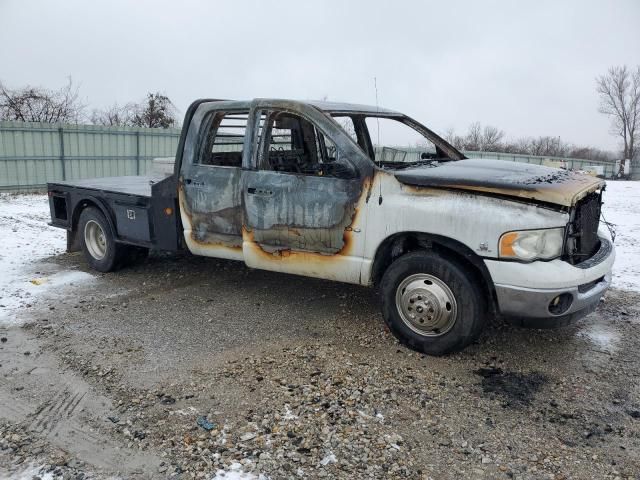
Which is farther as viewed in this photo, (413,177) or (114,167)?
(114,167)

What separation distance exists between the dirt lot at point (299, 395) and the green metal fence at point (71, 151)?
38.5 ft

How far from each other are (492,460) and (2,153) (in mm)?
15661

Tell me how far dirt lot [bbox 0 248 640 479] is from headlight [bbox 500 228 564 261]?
89 centimetres

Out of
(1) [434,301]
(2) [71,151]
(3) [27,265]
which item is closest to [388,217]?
(1) [434,301]

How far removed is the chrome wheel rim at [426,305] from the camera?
402 cm

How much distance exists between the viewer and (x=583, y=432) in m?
3.24

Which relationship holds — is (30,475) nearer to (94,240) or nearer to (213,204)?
(213,204)

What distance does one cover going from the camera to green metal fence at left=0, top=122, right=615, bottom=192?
15117 mm

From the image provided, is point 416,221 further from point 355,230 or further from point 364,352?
point 364,352

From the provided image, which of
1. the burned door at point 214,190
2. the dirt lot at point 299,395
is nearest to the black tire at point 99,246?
the dirt lot at point 299,395

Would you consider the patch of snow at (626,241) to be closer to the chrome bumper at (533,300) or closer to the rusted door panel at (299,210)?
the chrome bumper at (533,300)

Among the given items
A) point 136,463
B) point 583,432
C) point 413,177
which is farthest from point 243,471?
point 413,177

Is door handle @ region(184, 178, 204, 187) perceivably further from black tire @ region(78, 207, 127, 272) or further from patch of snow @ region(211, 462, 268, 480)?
patch of snow @ region(211, 462, 268, 480)

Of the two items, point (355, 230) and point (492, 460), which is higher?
point (355, 230)
